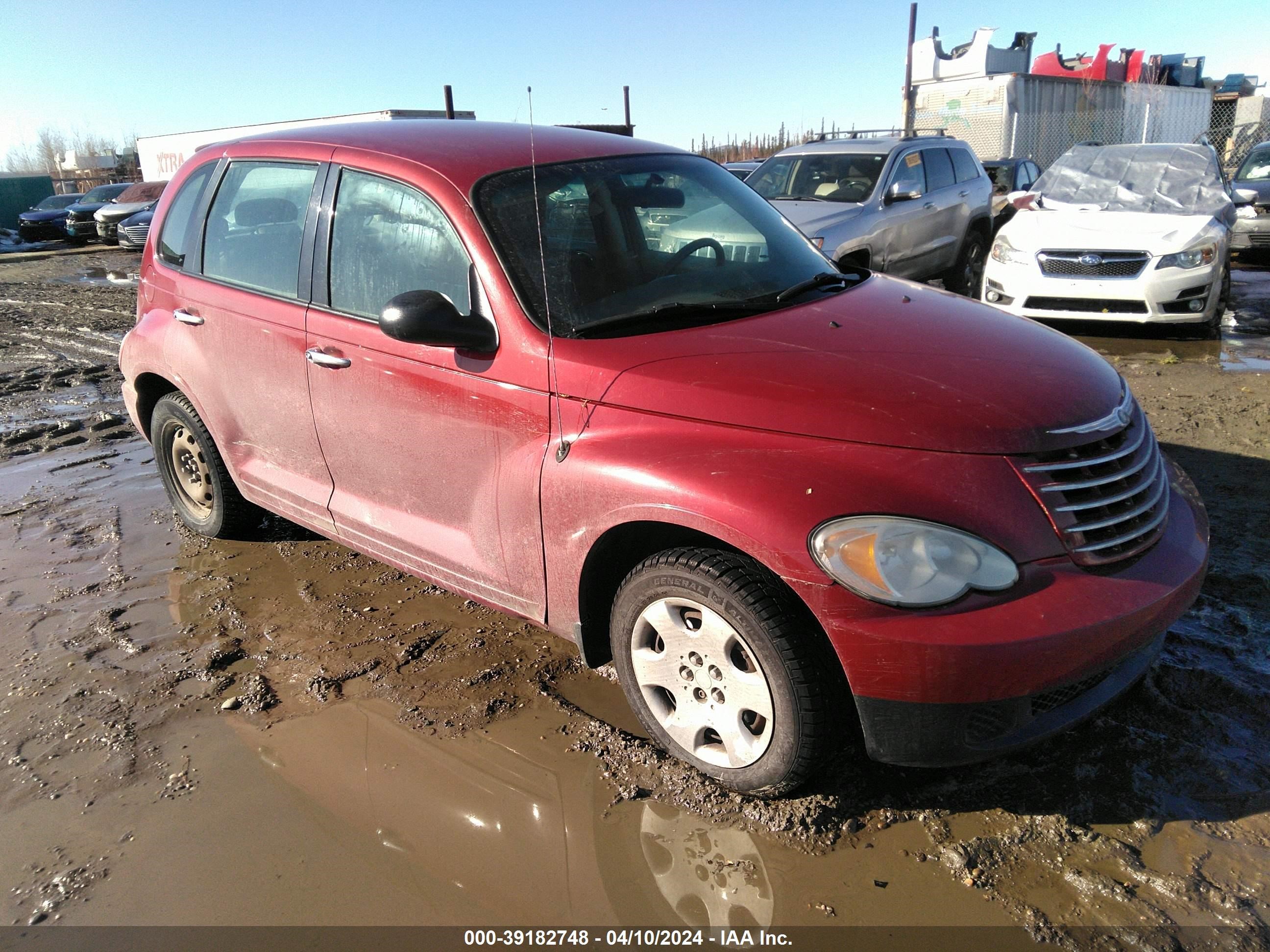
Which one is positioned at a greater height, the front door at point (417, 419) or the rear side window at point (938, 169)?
the rear side window at point (938, 169)

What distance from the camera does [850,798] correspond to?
254 cm

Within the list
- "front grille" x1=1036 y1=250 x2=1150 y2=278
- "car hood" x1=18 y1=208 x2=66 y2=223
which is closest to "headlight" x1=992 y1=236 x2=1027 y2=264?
"front grille" x1=1036 y1=250 x2=1150 y2=278

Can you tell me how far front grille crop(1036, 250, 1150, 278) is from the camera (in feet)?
24.2

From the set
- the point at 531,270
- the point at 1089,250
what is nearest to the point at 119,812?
the point at 531,270

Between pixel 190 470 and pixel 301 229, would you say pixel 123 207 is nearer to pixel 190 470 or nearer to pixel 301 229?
pixel 190 470

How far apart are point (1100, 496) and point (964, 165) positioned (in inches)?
348

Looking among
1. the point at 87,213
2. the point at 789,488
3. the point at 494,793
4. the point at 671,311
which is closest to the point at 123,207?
the point at 87,213

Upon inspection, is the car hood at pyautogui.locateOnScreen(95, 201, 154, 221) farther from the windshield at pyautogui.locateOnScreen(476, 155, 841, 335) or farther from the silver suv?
the windshield at pyautogui.locateOnScreen(476, 155, 841, 335)

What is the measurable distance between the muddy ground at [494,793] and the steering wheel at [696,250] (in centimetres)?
148

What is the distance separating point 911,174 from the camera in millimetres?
8898

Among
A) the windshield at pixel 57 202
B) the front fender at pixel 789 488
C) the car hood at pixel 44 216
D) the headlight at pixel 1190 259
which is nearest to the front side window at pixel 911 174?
the headlight at pixel 1190 259

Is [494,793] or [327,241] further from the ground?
[327,241]

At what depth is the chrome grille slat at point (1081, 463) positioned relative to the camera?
7.54 feet

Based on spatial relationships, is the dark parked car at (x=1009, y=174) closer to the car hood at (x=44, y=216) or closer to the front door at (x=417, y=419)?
the front door at (x=417, y=419)
